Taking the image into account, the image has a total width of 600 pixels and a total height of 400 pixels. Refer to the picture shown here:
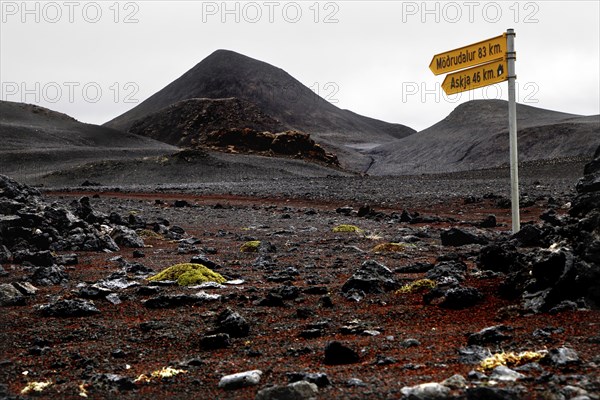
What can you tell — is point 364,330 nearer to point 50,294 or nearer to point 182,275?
point 182,275

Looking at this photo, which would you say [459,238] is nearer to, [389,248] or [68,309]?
[389,248]

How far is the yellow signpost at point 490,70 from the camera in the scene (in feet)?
39.6

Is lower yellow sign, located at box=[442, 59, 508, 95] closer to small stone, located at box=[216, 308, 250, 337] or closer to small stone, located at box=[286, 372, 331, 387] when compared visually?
small stone, located at box=[216, 308, 250, 337]

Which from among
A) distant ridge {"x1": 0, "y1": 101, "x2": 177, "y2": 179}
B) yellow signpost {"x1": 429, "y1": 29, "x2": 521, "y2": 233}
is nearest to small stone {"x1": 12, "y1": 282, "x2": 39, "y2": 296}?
yellow signpost {"x1": 429, "y1": 29, "x2": 521, "y2": 233}

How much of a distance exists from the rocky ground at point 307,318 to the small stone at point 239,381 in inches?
0.7

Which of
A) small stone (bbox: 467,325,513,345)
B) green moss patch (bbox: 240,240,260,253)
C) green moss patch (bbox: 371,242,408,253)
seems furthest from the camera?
green moss patch (bbox: 240,240,260,253)

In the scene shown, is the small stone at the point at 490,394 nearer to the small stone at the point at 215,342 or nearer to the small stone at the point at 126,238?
the small stone at the point at 215,342

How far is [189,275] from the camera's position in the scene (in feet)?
34.4

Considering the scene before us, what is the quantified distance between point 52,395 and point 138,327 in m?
2.35

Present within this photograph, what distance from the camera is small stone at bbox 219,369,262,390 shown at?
18.1ft

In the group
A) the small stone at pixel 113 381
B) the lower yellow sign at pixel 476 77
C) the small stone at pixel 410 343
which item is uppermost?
the lower yellow sign at pixel 476 77

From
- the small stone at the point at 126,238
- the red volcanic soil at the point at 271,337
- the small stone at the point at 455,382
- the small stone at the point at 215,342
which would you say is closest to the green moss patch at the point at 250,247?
the red volcanic soil at the point at 271,337

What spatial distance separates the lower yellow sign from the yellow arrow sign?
4.3 inches

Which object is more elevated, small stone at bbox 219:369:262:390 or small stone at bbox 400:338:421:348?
small stone at bbox 400:338:421:348
